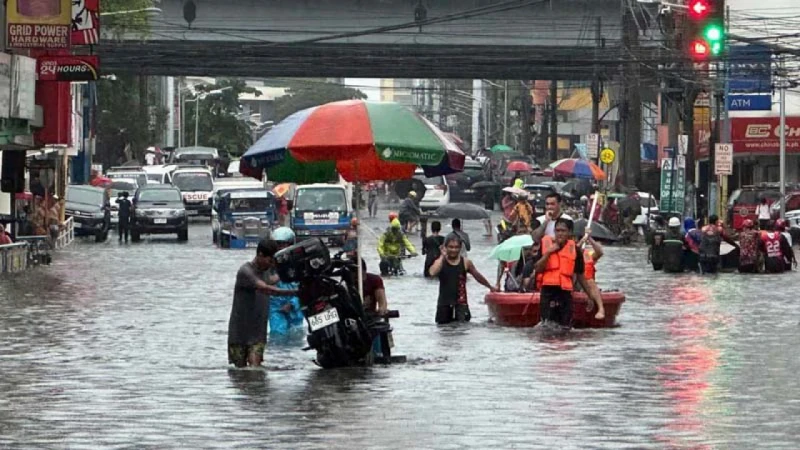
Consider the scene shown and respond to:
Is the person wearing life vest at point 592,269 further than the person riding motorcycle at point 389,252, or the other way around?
the person riding motorcycle at point 389,252

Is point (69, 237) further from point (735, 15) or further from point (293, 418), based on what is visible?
point (293, 418)

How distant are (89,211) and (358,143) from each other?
3836 cm

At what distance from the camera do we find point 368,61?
62656 millimetres

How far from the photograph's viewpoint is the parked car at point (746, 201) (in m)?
54.4

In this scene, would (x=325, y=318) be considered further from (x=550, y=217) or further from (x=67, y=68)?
(x=67, y=68)

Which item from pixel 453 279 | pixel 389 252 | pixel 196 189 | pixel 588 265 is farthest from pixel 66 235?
pixel 588 265

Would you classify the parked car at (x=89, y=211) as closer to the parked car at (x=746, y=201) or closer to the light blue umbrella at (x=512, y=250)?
the parked car at (x=746, y=201)

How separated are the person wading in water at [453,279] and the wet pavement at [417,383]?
0.27 metres

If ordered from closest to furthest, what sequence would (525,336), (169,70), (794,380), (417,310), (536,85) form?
(794,380), (525,336), (417,310), (169,70), (536,85)

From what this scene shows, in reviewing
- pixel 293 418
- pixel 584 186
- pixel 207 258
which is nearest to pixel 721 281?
pixel 207 258

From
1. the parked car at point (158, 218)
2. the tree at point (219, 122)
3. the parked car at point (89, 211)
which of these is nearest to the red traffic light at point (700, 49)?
the parked car at point (89, 211)

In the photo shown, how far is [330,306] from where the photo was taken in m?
17.9

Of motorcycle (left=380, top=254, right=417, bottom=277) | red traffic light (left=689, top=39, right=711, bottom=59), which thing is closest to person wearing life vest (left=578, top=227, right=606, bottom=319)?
red traffic light (left=689, top=39, right=711, bottom=59)

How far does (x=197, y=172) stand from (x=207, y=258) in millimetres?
25636
